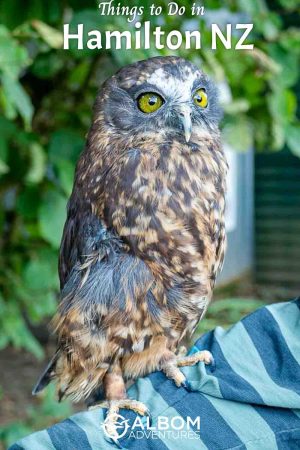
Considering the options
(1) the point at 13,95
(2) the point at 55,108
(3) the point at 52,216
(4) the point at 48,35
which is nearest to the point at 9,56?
(1) the point at 13,95

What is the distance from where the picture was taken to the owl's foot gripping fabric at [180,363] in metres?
1.54

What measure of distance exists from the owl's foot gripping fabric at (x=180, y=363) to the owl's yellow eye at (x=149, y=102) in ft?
1.80

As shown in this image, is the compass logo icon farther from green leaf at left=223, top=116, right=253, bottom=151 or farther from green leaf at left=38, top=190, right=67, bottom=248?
green leaf at left=223, top=116, right=253, bottom=151

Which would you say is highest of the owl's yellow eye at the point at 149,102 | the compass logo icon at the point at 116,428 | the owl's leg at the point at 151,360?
the owl's yellow eye at the point at 149,102

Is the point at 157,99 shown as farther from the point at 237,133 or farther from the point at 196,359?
the point at 237,133

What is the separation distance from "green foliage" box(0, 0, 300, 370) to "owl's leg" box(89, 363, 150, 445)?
0.92 metres

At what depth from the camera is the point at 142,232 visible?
1.63 m

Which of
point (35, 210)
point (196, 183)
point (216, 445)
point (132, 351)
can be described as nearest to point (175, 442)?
point (216, 445)

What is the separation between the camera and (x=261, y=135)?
3121mm

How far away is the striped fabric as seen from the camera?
138cm

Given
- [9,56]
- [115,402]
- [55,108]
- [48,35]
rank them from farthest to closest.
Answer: [55,108] → [48,35] → [9,56] → [115,402]

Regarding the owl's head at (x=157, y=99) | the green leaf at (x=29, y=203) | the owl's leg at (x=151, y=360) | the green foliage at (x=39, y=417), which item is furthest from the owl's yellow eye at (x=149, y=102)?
the green foliage at (x=39, y=417)

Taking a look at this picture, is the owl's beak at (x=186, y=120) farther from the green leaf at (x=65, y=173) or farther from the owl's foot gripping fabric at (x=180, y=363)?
the green leaf at (x=65, y=173)

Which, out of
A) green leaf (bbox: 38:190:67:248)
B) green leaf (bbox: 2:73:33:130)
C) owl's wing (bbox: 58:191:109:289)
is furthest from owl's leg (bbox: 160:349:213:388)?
green leaf (bbox: 38:190:67:248)
